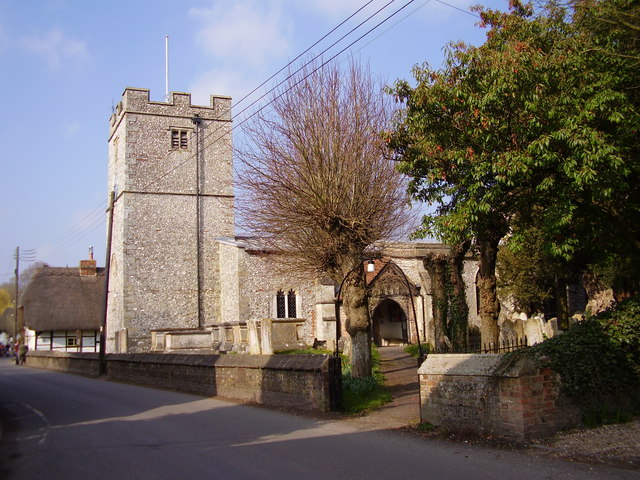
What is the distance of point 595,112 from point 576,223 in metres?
2.46

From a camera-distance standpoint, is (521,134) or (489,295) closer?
(521,134)

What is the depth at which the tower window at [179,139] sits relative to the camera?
113ft

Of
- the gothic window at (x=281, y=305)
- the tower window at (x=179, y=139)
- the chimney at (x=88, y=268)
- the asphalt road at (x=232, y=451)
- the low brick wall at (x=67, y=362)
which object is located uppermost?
the tower window at (x=179, y=139)

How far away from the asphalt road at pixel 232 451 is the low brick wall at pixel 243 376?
2.03ft

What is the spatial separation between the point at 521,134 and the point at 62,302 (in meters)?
38.9

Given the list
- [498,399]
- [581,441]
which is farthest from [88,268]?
[581,441]

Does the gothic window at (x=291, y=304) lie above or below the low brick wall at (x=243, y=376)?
above

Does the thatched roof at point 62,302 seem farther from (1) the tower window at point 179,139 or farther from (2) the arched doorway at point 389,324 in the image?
(2) the arched doorway at point 389,324

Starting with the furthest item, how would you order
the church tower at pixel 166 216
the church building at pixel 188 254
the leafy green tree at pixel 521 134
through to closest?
the church tower at pixel 166 216 < the church building at pixel 188 254 < the leafy green tree at pixel 521 134

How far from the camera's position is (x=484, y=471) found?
267 inches

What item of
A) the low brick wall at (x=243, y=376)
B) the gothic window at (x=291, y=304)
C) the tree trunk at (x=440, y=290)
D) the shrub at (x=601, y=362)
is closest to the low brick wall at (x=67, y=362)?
the low brick wall at (x=243, y=376)

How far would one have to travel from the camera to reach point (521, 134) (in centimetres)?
1017

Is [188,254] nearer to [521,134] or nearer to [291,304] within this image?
[291,304]

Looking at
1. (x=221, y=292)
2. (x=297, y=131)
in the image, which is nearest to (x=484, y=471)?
(x=297, y=131)
